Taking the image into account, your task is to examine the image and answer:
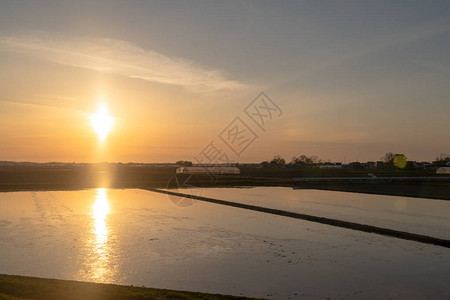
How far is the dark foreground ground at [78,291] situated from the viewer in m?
11.9

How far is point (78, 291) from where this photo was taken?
12.4 metres

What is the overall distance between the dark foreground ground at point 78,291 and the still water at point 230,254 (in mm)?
1288

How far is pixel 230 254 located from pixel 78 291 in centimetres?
817

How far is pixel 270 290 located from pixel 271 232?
37.0 feet

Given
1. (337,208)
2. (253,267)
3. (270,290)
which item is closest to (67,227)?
(253,267)

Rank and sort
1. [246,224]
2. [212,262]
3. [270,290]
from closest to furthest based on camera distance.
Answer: [270,290] → [212,262] → [246,224]

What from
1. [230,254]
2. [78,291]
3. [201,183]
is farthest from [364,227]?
[201,183]

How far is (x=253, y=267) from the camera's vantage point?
16.5 meters

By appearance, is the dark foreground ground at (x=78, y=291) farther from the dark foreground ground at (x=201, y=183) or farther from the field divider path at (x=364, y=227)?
the dark foreground ground at (x=201, y=183)

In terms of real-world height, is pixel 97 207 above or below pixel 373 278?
above

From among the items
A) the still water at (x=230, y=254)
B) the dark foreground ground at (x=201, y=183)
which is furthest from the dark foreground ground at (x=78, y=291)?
the dark foreground ground at (x=201, y=183)

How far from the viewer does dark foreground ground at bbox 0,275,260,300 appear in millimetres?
11927

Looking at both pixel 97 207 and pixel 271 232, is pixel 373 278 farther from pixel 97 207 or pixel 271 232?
pixel 97 207

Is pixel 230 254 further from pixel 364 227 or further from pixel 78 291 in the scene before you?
pixel 364 227
